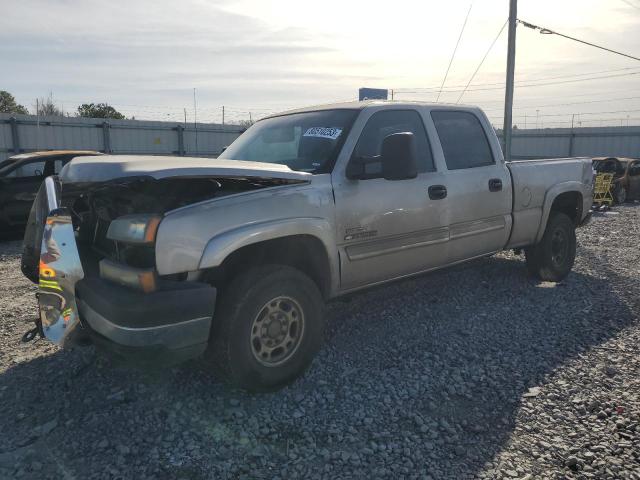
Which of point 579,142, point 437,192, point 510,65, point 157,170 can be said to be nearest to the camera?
point 157,170

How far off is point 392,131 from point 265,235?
1.72 metres

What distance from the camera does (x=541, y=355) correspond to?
4199mm

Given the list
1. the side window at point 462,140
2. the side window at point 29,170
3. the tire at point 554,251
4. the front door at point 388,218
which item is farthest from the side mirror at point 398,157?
the side window at point 29,170

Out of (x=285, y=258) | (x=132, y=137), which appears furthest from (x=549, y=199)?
(x=132, y=137)

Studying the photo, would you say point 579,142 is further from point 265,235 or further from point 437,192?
point 265,235

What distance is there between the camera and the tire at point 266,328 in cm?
325

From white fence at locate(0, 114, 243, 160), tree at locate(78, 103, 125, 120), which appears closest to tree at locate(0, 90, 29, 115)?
tree at locate(78, 103, 125, 120)

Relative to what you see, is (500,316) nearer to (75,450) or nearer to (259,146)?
(259,146)

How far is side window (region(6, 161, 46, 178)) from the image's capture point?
30.1 feet

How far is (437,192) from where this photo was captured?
4.53 meters

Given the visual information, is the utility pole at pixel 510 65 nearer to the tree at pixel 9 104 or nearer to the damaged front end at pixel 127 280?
the damaged front end at pixel 127 280

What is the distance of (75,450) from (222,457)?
833 millimetres

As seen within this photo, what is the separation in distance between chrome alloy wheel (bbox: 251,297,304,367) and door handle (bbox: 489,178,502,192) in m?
2.53

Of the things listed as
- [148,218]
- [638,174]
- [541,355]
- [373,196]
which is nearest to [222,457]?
[148,218]
